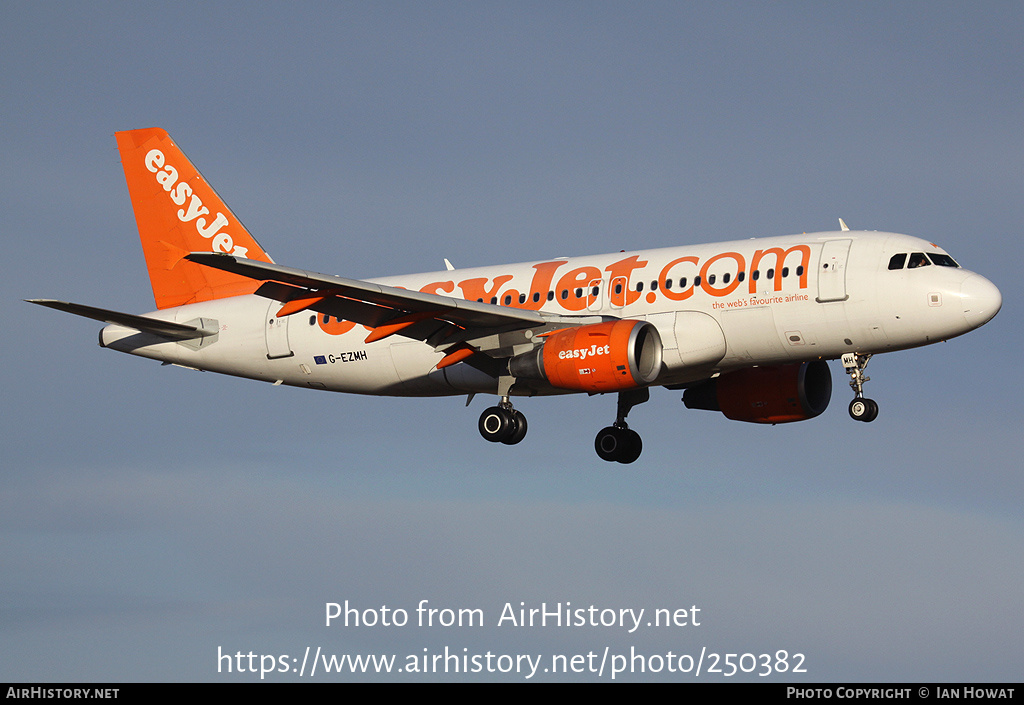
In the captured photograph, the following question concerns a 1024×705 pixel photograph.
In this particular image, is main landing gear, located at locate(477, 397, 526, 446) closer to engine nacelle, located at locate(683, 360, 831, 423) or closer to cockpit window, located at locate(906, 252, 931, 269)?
engine nacelle, located at locate(683, 360, 831, 423)

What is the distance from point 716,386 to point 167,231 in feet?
65.0

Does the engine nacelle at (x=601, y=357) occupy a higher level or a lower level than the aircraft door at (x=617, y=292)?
lower

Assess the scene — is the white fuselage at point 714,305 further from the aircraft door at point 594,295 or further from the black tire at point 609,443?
the black tire at point 609,443

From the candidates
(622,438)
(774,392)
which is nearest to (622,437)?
(622,438)

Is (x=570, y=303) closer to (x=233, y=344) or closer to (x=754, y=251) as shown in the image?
(x=754, y=251)

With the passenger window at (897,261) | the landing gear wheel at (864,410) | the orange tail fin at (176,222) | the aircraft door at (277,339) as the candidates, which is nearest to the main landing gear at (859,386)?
the landing gear wheel at (864,410)

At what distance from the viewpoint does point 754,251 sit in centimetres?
3619

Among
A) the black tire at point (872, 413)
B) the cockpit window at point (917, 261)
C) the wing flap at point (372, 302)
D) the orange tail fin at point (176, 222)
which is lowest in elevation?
the black tire at point (872, 413)

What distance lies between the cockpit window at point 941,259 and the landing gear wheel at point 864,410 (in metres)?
4.07

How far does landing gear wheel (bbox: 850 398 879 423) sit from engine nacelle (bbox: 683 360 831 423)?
4.83 metres

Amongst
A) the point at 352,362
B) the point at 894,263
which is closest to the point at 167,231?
the point at 352,362

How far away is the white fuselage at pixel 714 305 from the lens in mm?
34469

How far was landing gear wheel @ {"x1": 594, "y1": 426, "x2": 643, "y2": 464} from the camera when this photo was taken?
1666 inches

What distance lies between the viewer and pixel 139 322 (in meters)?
41.3
